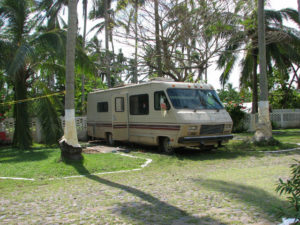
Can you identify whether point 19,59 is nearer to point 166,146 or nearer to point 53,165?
point 53,165

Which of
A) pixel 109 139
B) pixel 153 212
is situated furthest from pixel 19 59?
pixel 153 212

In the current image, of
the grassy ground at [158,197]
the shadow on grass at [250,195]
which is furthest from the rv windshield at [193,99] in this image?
the shadow on grass at [250,195]

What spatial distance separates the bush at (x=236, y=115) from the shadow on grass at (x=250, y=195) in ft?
44.9

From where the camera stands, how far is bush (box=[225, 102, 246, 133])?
20.1 m

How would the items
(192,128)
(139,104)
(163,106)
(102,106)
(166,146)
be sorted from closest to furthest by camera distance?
(192,128) → (163,106) → (166,146) → (139,104) → (102,106)

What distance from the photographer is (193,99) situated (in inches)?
450

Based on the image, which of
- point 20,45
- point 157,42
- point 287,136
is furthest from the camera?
point 287,136

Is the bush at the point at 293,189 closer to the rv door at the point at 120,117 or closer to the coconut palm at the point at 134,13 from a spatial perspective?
the rv door at the point at 120,117

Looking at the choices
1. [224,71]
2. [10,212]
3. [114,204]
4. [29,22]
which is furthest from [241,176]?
[224,71]

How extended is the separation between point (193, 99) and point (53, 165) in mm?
5346

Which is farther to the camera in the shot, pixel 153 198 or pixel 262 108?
pixel 262 108

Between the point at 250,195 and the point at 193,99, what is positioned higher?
the point at 193,99

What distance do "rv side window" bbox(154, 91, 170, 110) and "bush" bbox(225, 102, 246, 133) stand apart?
9540 millimetres

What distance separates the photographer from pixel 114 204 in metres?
5.37
